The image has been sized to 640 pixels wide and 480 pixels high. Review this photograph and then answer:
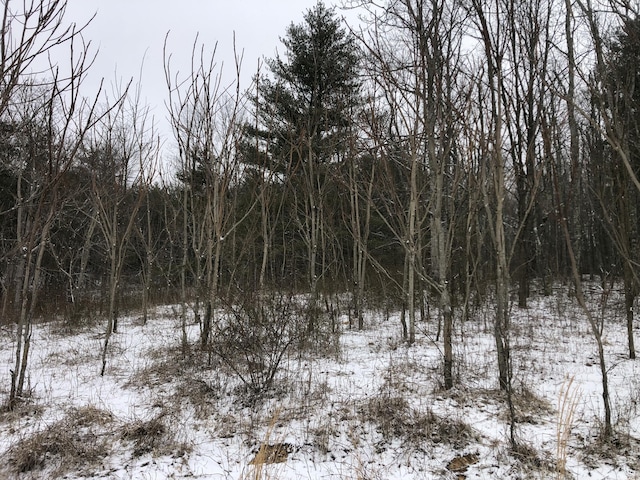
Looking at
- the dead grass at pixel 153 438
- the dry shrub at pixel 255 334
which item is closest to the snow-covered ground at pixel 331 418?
the dead grass at pixel 153 438

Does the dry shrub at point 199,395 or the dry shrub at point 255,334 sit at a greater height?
the dry shrub at point 255,334

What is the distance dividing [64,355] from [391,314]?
6.36 m

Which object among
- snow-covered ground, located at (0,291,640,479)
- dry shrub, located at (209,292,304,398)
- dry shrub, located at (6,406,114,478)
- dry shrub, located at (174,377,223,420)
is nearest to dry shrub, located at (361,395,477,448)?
snow-covered ground, located at (0,291,640,479)

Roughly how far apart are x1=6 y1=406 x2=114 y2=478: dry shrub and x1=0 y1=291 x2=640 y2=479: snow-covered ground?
11mm

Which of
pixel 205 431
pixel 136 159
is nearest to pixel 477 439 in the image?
pixel 205 431

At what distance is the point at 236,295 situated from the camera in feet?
15.5

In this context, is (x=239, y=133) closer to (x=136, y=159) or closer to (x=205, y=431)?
(x=205, y=431)

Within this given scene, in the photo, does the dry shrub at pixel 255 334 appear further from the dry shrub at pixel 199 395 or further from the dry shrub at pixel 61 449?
the dry shrub at pixel 61 449

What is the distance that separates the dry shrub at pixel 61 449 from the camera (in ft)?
9.86

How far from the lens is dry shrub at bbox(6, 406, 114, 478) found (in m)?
3.01

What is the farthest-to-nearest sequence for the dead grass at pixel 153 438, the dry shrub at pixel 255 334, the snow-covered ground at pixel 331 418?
the dry shrub at pixel 255 334
the dead grass at pixel 153 438
the snow-covered ground at pixel 331 418

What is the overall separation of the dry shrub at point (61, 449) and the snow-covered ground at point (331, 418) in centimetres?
1

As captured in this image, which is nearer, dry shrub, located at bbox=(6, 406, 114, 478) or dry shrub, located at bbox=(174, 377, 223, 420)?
dry shrub, located at bbox=(6, 406, 114, 478)

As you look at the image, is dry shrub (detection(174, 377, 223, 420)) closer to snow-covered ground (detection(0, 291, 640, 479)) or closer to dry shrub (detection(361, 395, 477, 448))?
snow-covered ground (detection(0, 291, 640, 479))
